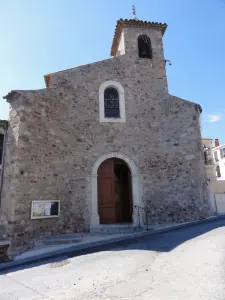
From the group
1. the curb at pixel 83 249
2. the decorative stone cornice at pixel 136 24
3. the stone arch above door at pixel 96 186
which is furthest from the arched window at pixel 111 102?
the curb at pixel 83 249

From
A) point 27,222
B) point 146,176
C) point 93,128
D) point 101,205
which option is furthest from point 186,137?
point 27,222

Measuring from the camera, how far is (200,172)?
988cm

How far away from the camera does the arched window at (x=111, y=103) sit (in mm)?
10562

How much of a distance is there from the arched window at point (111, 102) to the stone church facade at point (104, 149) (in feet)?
0.16

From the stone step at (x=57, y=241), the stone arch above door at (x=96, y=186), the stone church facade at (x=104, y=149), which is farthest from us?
the stone arch above door at (x=96, y=186)

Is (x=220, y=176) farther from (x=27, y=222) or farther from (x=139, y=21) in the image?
(x=27, y=222)

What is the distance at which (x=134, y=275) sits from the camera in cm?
429

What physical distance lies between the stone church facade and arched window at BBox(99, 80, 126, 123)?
0.05 meters

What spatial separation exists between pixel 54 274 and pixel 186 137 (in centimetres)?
795

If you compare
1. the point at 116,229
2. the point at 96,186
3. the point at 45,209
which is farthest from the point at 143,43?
the point at 45,209

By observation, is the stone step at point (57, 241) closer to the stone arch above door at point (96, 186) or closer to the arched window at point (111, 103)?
the stone arch above door at point (96, 186)

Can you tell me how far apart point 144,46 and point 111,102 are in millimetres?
4140

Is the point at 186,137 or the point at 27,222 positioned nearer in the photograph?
the point at 27,222

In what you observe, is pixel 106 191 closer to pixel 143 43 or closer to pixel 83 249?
pixel 83 249
